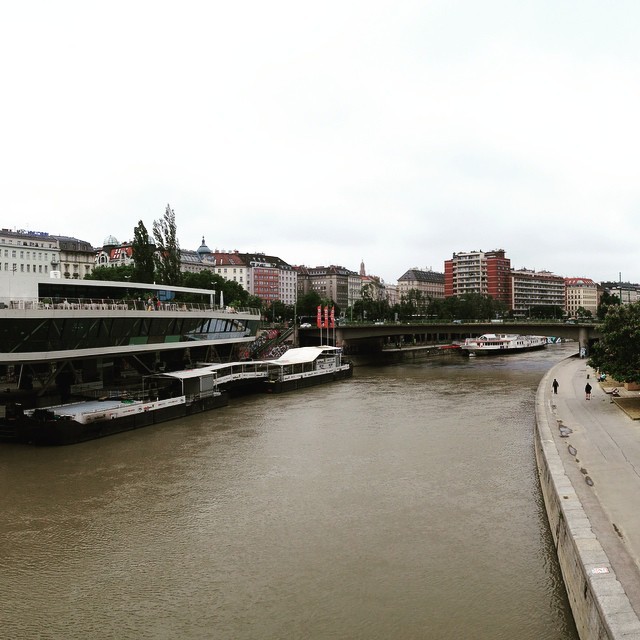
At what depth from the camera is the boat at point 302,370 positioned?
57.7 meters

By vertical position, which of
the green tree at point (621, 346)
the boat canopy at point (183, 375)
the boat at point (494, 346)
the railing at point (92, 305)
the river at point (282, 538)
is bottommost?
the river at point (282, 538)

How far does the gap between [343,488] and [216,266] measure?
16992 cm

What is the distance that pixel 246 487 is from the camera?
2547 centimetres

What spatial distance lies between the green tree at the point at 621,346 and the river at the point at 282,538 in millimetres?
7025

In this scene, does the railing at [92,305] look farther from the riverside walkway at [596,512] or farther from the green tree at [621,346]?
the green tree at [621,346]

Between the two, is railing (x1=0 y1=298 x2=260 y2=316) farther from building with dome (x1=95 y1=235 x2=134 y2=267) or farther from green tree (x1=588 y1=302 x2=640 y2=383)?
building with dome (x1=95 y1=235 x2=134 y2=267)

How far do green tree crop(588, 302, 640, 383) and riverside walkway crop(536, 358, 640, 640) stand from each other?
3.92 metres

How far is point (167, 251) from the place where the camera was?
77562 mm

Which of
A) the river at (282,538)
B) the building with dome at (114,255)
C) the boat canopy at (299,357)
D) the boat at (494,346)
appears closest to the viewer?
the river at (282,538)

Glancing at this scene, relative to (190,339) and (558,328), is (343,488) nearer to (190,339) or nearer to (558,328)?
(190,339)

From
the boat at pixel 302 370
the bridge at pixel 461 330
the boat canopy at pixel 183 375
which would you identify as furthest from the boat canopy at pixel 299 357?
the bridge at pixel 461 330

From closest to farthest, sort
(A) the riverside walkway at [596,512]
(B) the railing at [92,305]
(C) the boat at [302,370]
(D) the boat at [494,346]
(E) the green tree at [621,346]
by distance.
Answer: (A) the riverside walkway at [596,512] → (B) the railing at [92,305] → (E) the green tree at [621,346] → (C) the boat at [302,370] → (D) the boat at [494,346]

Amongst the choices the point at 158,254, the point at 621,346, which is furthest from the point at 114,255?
the point at 621,346

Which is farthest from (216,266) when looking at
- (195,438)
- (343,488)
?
(343,488)
